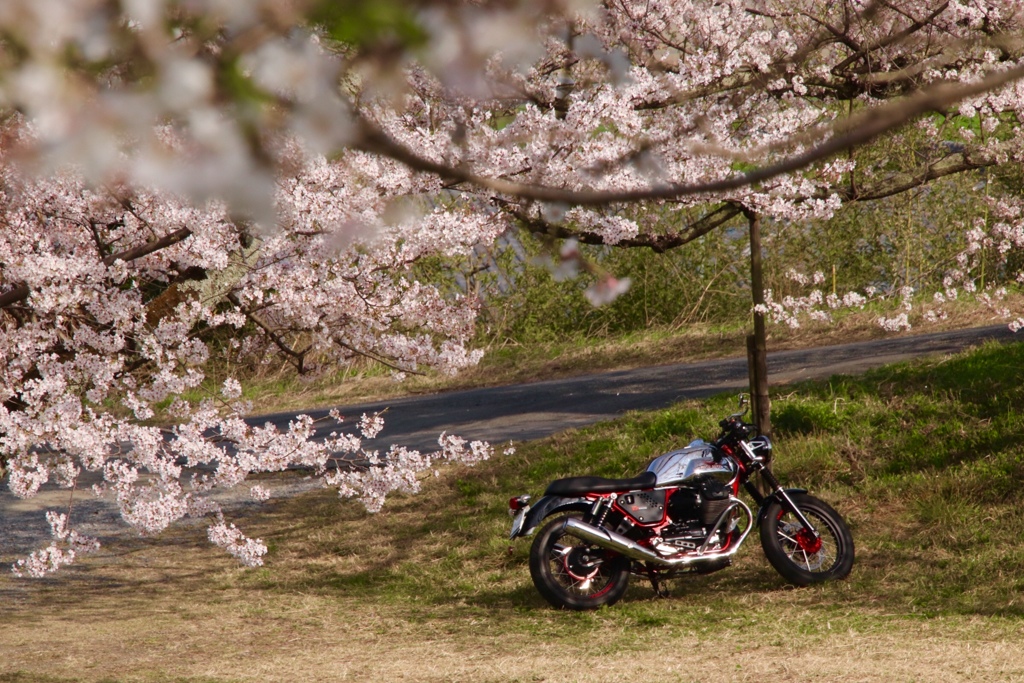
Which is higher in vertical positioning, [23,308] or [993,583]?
[23,308]

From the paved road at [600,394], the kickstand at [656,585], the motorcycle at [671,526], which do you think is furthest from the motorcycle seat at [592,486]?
the paved road at [600,394]

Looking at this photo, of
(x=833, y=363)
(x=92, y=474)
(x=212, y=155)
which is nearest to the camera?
(x=212, y=155)

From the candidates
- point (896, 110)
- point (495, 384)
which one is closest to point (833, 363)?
point (495, 384)

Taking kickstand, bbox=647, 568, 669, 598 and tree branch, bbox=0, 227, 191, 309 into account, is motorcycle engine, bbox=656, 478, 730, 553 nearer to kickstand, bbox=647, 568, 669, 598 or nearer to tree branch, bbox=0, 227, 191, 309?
kickstand, bbox=647, 568, 669, 598

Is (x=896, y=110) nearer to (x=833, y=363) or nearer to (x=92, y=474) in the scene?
(x=833, y=363)

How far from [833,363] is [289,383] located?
25.2 ft

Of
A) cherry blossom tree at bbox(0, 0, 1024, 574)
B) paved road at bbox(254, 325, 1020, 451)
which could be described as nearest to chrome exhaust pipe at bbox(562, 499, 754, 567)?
cherry blossom tree at bbox(0, 0, 1024, 574)

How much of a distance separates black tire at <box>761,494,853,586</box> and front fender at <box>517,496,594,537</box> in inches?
41.7

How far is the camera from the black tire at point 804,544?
5941 millimetres

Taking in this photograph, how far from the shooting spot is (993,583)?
5.85 m

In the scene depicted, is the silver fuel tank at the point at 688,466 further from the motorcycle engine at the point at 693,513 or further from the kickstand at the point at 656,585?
the kickstand at the point at 656,585

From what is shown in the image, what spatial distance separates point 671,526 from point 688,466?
36cm

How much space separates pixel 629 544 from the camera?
571 centimetres

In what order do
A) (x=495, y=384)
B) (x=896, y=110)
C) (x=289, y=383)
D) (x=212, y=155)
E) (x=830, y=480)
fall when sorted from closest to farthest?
(x=896, y=110) < (x=212, y=155) < (x=830, y=480) < (x=495, y=384) < (x=289, y=383)
